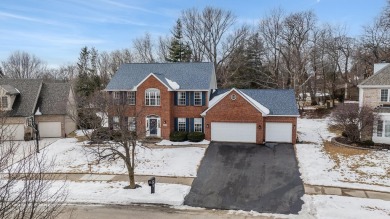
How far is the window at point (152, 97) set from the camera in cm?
2859

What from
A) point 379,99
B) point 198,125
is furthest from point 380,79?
point 198,125

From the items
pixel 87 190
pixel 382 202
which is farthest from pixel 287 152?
pixel 87 190

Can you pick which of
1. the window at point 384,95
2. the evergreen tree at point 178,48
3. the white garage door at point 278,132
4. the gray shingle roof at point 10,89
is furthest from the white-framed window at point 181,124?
the evergreen tree at point 178,48

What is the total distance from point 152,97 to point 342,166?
1634 centimetres

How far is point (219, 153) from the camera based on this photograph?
78.9 feet

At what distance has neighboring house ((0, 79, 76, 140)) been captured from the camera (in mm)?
29906

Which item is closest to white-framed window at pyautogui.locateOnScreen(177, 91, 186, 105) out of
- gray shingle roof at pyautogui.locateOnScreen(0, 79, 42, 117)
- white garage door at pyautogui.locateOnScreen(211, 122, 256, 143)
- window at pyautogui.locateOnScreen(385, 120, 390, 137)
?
white garage door at pyautogui.locateOnScreen(211, 122, 256, 143)

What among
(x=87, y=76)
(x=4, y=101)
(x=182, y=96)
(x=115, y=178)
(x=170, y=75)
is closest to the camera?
(x=115, y=178)

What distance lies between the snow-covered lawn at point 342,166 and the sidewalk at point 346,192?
498mm

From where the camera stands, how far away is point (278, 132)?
1058 inches

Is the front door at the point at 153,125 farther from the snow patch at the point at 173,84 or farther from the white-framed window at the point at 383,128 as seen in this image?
the white-framed window at the point at 383,128

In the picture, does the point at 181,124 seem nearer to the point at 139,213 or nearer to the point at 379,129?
the point at 139,213

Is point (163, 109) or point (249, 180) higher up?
point (163, 109)

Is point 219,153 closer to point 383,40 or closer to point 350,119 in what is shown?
point 350,119
